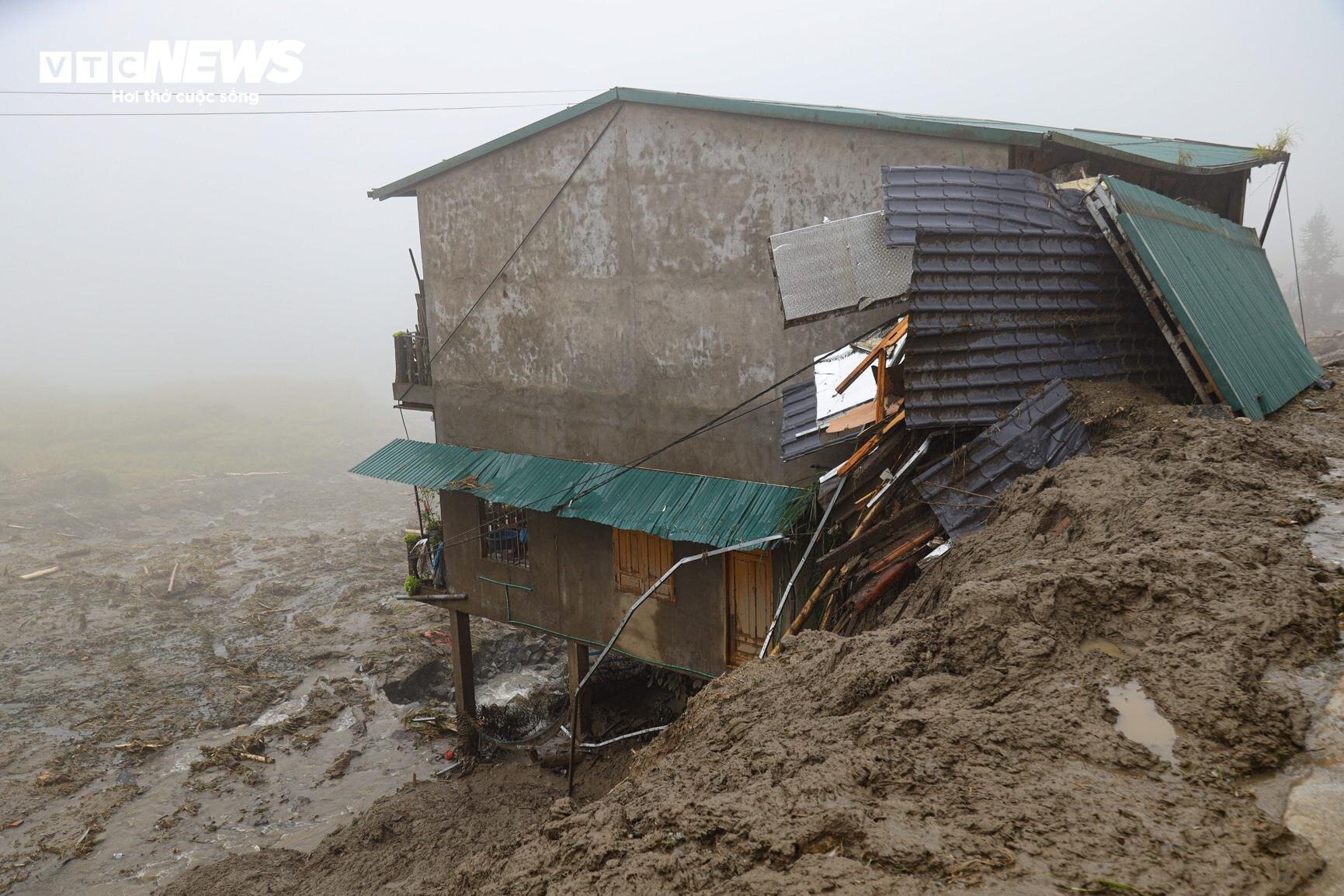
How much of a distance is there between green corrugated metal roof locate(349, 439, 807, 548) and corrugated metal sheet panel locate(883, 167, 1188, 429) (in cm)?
316

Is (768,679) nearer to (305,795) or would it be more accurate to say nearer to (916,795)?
(916,795)

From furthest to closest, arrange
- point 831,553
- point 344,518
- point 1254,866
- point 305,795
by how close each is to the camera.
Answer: point 344,518, point 305,795, point 831,553, point 1254,866

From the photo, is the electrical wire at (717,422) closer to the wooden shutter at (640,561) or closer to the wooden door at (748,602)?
the wooden shutter at (640,561)

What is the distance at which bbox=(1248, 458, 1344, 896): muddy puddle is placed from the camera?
2.27 meters

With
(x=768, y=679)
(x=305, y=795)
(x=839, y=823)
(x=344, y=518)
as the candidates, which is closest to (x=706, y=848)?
(x=839, y=823)

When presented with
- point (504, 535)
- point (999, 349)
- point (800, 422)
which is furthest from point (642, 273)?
point (999, 349)

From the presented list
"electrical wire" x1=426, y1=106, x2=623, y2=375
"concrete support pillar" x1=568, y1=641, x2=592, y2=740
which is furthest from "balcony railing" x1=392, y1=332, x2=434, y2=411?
"concrete support pillar" x1=568, y1=641, x2=592, y2=740

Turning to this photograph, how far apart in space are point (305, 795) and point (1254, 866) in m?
15.0

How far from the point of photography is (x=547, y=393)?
508 inches

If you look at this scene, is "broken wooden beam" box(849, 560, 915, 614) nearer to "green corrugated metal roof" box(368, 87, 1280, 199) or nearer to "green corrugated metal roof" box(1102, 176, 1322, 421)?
"green corrugated metal roof" box(1102, 176, 1322, 421)

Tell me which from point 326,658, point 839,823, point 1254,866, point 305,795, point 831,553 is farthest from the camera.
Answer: point 326,658

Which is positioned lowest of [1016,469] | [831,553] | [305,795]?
[305,795]

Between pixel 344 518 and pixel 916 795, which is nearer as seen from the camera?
pixel 916 795

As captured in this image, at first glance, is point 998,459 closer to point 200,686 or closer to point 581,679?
point 581,679
